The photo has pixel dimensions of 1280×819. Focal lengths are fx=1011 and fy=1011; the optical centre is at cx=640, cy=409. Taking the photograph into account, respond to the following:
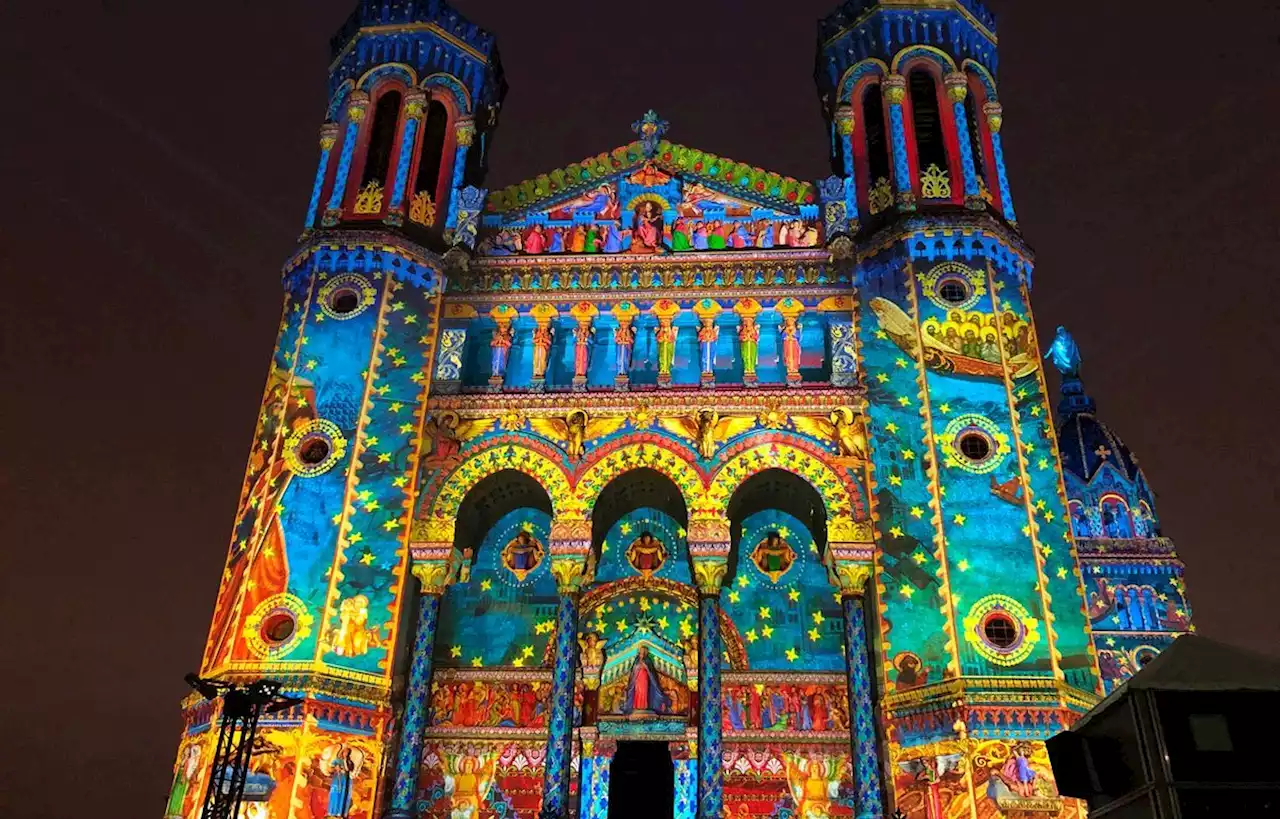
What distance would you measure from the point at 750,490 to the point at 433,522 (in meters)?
6.58

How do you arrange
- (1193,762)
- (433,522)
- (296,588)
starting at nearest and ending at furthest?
(1193,762), (296,588), (433,522)

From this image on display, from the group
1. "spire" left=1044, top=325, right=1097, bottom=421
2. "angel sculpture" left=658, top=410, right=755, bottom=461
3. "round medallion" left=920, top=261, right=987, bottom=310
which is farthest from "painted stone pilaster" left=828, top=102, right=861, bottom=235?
"spire" left=1044, top=325, right=1097, bottom=421

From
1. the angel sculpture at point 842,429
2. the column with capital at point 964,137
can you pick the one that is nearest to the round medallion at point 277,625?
the angel sculpture at point 842,429

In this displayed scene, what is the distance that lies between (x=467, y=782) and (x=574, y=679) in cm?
303

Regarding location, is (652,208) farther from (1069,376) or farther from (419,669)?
(1069,376)

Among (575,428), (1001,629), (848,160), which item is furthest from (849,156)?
(1001,629)

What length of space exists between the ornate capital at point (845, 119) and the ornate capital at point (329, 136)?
1250 cm

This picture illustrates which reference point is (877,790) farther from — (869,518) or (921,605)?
(869,518)

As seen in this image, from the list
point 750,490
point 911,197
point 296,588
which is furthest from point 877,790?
point 911,197

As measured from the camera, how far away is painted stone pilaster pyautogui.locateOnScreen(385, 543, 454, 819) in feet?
59.9

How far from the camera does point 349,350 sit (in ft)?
71.6

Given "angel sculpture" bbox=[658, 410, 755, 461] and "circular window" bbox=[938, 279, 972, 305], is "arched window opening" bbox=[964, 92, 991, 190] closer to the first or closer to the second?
"circular window" bbox=[938, 279, 972, 305]

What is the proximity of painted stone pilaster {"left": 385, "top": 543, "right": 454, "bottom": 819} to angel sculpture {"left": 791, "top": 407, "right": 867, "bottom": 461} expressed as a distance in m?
7.71

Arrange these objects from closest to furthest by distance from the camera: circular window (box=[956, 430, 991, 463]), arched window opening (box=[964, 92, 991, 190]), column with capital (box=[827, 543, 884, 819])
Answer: column with capital (box=[827, 543, 884, 819]) → circular window (box=[956, 430, 991, 463]) → arched window opening (box=[964, 92, 991, 190])
